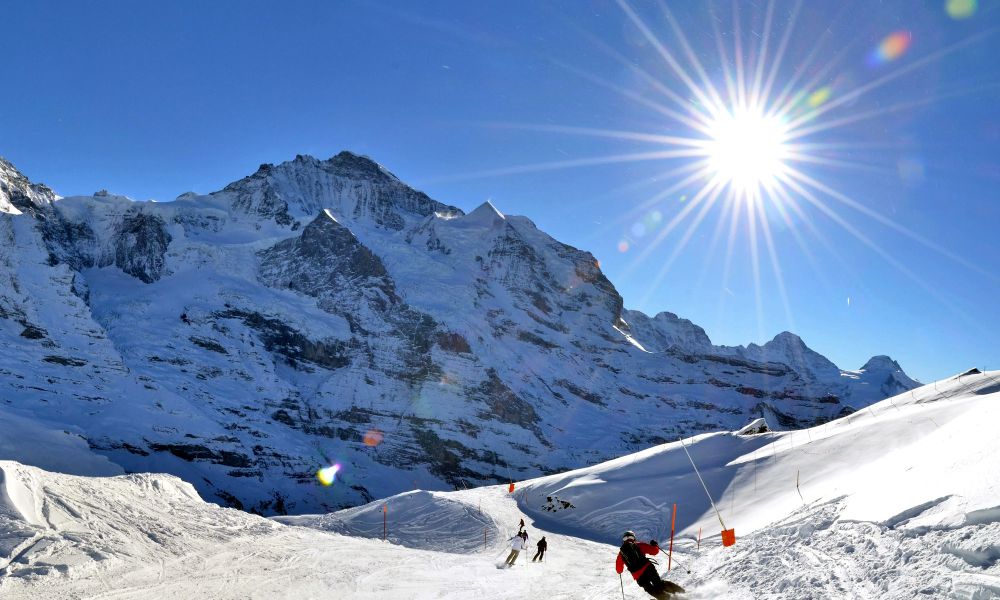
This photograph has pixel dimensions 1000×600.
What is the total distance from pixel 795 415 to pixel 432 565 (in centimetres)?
17665

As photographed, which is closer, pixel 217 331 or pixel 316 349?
pixel 217 331

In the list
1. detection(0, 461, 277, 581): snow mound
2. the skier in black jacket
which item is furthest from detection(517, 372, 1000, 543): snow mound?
detection(0, 461, 277, 581): snow mound

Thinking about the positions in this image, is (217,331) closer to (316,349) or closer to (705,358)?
(316,349)

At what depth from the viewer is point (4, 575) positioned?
1348cm

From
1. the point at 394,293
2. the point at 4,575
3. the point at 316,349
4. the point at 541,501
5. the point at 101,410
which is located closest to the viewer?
the point at 4,575

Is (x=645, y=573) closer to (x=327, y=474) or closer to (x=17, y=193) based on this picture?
(x=327, y=474)

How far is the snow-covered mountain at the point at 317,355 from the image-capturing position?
83.0 meters

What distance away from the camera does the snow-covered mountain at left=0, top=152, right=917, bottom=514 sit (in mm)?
83000

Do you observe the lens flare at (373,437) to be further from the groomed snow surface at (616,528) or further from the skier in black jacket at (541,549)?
the skier in black jacket at (541,549)

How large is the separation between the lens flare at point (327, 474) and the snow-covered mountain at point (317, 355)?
1297 mm

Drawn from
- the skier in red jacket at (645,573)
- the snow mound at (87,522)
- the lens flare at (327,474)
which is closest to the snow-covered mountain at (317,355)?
the lens flare at (327,474)

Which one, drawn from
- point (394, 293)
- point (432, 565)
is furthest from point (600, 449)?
point (432, 565)

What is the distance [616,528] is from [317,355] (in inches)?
4033

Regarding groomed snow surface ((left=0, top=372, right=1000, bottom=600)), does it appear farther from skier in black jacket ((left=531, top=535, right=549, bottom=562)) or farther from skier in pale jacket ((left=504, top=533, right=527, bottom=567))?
skier in pale jacket ((left=504, top=533, right=527, bottom=567))
